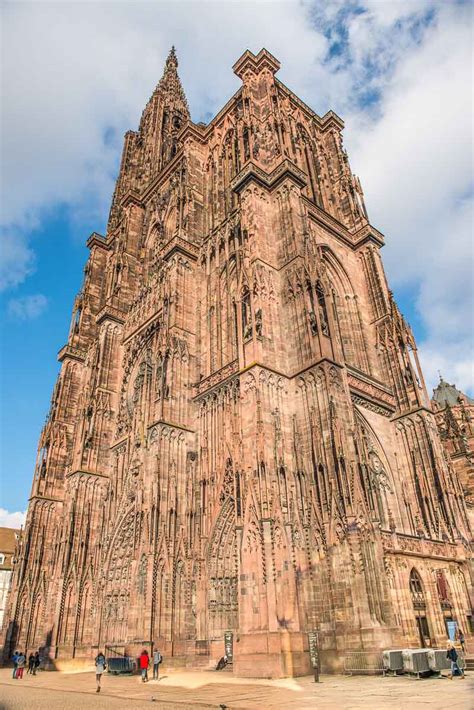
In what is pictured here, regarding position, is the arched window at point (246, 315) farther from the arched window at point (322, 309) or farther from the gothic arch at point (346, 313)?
the gothic arch at point (346, 313)

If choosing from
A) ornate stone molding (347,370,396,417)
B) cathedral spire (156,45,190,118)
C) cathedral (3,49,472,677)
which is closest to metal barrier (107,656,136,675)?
cathedral (3,49,472,677)

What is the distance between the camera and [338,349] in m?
18.3

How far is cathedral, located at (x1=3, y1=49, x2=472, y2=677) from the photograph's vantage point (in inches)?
571

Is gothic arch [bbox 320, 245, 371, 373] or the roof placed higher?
the roof

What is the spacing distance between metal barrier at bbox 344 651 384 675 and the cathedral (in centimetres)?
19

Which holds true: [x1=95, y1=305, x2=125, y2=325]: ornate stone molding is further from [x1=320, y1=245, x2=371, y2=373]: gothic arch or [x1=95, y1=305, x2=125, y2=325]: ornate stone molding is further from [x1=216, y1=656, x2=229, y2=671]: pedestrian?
[x1=216, y1=656, x2=229, y2=671]: pedestrian

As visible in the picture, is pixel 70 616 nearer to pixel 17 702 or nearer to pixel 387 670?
pixel 17 702

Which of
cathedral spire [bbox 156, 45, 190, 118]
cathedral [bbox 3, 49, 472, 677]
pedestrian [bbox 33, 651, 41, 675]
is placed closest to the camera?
cathedral [bbox 3, 49, 472, 677]

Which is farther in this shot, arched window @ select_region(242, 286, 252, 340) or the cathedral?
arched window @ select_region(242, 286, 252, 340)

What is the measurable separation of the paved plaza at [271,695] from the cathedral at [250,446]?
1451mm

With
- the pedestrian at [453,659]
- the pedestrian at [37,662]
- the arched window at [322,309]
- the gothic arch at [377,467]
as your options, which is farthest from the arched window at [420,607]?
Result: the pedestrian at [37,662]

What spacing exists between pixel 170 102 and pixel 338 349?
1567 inches

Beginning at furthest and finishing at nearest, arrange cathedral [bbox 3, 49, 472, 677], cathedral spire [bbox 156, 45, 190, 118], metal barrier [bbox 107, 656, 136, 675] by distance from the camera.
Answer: cathedral spire [bbox 156, 45, 190, 118] → metal barrier [bbox 107, 656, 136, 675] → cathedral [bbox 3, 49, 472, 677]

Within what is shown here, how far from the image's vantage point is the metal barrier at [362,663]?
12594 mm
